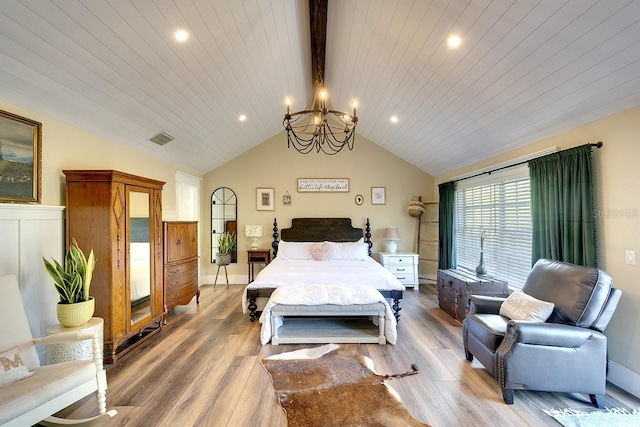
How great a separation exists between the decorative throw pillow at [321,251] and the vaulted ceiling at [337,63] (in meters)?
2.62

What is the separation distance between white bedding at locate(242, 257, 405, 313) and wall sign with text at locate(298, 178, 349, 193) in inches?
81.1

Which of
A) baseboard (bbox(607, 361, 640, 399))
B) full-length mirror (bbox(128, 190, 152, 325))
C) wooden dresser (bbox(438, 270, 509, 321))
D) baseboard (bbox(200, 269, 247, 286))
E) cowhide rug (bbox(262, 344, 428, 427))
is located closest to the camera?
cowhide rug (bbox(262, 344, 428, 427))

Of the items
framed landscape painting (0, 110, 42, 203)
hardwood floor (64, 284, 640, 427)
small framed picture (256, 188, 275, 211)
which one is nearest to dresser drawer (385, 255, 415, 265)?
hardwood floor (64, 284, 640, 427)

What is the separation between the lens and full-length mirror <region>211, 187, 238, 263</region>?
5.97m

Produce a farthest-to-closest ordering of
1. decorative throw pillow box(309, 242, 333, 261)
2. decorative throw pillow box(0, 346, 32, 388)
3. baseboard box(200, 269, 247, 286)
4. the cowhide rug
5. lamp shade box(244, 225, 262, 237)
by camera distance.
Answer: baseboard box(200, 269, 247, 286) < lamp shade box(244, 225, 262, 237) < decorative throw pillow box(309, 242, 333, 261) < the cowhide rug < decorative throw pillow box(0, 346, 32, 388)

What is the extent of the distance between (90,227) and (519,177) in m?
5.05

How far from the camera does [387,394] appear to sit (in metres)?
2.21

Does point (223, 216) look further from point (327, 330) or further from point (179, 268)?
point (327, 330)

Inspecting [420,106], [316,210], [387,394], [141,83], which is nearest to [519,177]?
[420,106]

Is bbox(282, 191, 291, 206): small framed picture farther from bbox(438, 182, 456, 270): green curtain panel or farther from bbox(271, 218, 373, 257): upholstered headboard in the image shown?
bbox(438, 182, 456, 270): green curtain panel

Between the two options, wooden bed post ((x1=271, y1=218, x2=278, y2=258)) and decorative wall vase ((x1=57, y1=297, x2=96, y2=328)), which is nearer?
decorative wall vase ((x1=57, y1=297, x2=96, y2=328))

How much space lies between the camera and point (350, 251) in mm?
5285

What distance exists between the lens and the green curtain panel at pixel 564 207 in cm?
253

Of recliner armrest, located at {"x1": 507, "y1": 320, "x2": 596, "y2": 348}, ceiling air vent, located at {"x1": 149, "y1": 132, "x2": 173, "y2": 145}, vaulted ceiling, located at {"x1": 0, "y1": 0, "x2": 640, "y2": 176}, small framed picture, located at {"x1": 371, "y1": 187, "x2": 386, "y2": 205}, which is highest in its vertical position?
vaulted ceiling, located at {"x1": 0, "y1": 0, "x2": 640, "y2": 176}
